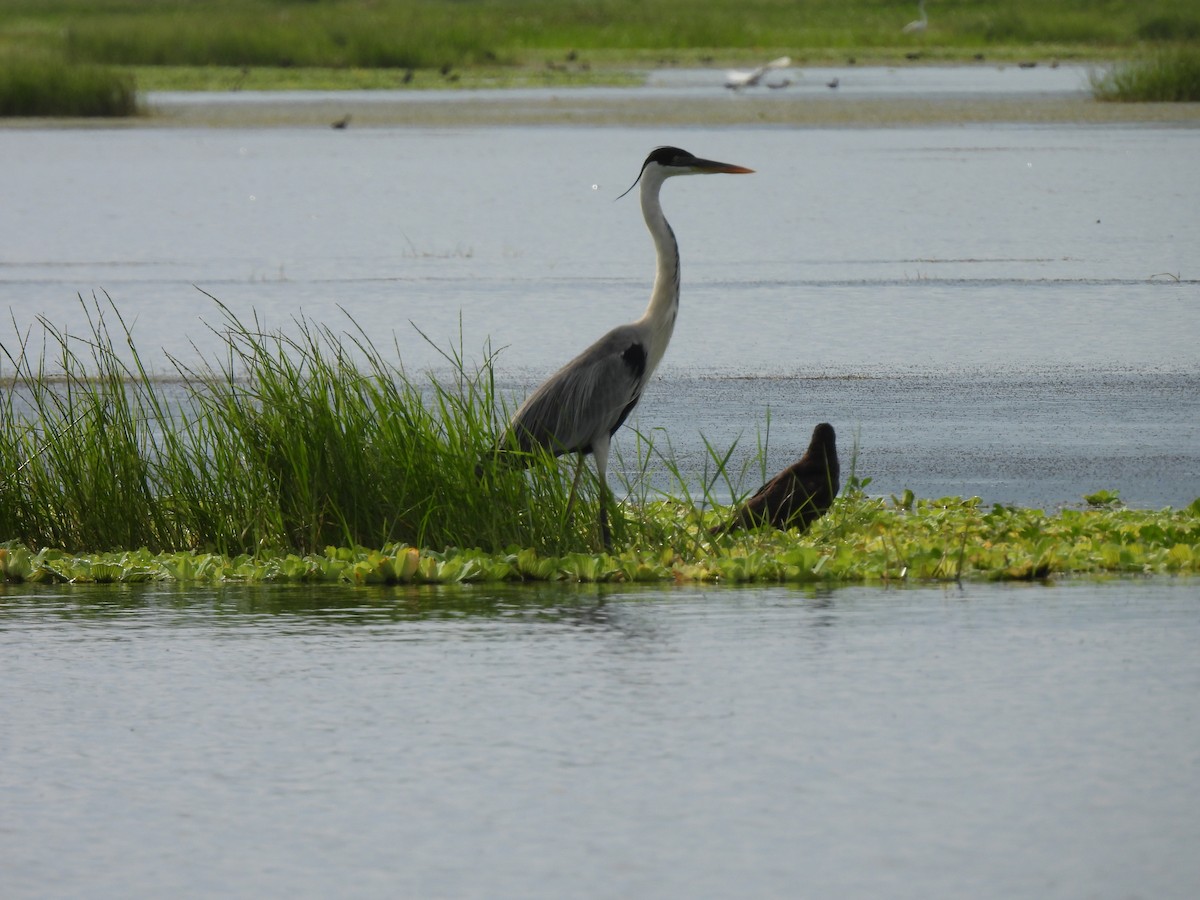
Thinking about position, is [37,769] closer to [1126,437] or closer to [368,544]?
[368,544]

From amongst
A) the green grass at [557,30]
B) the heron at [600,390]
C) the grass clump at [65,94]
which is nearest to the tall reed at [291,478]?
the heron at [600,390]

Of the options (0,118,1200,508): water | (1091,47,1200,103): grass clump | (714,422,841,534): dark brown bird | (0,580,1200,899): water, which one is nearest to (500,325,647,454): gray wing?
(714,422,841,534): dark brown bird

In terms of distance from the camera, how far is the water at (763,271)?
436 inches

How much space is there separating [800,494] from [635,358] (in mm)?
853

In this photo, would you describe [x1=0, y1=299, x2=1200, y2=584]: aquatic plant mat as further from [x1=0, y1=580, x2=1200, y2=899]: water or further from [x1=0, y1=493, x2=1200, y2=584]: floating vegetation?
[x1=0, y1=580, x2=1200, y2=899]: water

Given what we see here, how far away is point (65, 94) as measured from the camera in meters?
41.6

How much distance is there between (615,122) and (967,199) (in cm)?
1541

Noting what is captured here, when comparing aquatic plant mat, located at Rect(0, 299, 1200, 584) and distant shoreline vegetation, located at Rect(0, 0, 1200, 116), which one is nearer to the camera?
aquatic plant mat, located at Rect(0, 299, 1200, 584)

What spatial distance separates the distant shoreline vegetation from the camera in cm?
5309

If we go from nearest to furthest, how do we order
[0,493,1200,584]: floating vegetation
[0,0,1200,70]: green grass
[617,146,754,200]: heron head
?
[0,493,1200,584]: floating vegetation < [617,146,754,200]: heron head < [0,0,1200,70]: green grass

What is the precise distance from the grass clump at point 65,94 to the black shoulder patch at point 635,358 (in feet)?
116

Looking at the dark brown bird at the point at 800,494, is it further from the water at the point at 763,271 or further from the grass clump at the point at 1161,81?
the grass clump at the point at 1161,81

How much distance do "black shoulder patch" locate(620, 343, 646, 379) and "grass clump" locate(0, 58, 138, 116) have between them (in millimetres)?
35205

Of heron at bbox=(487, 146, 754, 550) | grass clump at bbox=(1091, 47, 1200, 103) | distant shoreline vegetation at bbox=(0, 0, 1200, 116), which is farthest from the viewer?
distant shoreline vegetation at bbox=(0, 0, 1200, 116)
